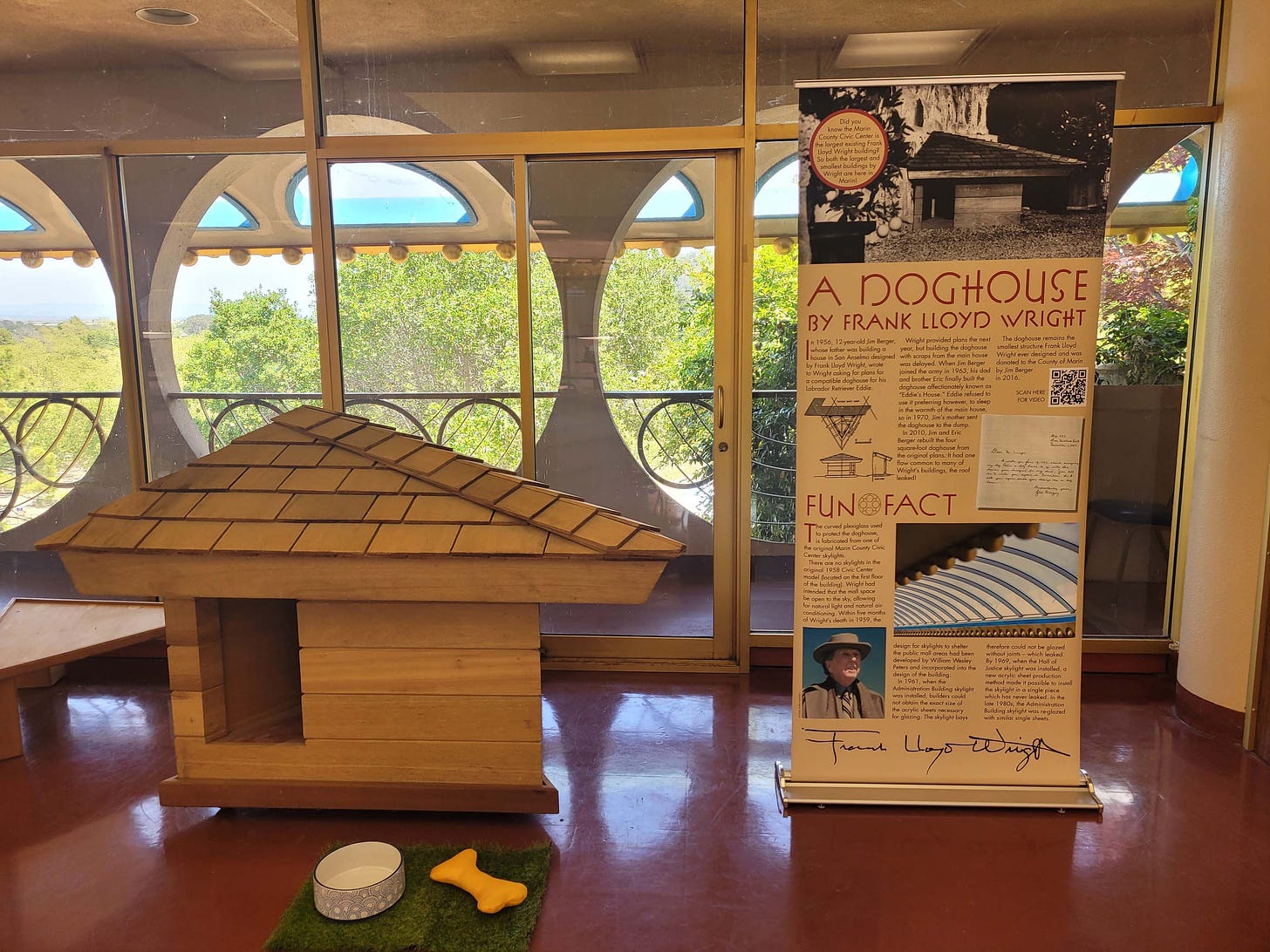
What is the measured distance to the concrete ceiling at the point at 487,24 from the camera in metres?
2.84

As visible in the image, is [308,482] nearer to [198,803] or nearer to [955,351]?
[198,803]

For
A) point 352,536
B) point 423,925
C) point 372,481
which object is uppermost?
point 372,481

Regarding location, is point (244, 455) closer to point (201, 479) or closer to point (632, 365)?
point (201, 479)

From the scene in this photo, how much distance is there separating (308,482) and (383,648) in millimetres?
500

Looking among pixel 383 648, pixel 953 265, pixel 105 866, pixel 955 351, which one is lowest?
pixel 105 866

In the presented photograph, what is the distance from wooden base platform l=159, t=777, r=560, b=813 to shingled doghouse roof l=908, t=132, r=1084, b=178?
1.91 meters

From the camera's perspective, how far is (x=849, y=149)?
6.74 feet

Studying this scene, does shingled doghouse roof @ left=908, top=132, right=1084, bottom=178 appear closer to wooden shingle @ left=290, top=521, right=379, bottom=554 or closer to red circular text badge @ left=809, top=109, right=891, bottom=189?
red circular text badge @ left=809, top=109, right=891, bottom=189

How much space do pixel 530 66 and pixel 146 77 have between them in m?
1.51

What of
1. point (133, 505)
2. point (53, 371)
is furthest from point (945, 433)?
point (53, 371)

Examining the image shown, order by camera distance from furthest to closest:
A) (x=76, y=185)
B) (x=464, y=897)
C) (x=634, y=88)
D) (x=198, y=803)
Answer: (x=76, y=185) → (x=634, y=88) → (x=198, y=803) → (x=464, y=897)

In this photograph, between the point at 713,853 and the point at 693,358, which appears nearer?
the point at 713,853

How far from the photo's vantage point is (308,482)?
2.19m

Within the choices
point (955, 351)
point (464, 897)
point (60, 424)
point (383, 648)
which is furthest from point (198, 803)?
point (955, 351)
